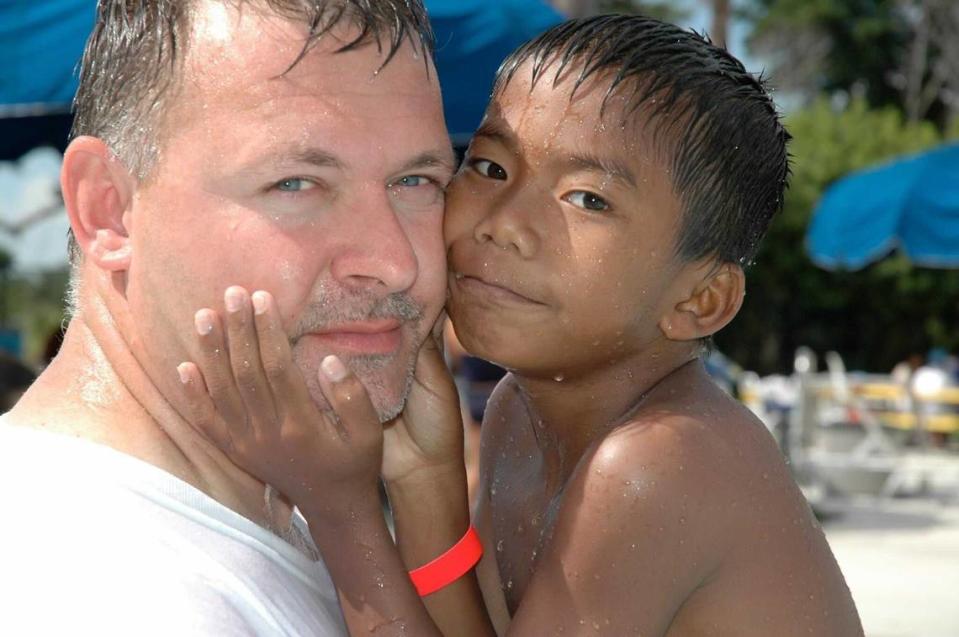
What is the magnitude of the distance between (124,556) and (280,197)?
526mm

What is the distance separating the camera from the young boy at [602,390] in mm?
1810

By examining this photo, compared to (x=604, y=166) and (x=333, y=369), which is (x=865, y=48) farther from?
(x=333, y=369)

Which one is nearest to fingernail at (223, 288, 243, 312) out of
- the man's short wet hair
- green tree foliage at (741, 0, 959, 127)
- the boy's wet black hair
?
the man's short wet hair

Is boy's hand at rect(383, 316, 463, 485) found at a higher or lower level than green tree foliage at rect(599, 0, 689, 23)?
higher

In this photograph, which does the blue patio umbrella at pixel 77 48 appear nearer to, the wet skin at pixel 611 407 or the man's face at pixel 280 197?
the wet skin at pixel 611 407

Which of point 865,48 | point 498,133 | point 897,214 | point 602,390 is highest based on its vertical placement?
point 498,133

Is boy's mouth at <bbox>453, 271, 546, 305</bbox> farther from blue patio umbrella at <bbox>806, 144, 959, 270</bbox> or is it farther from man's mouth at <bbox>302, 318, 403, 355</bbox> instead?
blue patio umbrella at <bbox>806, 144, 959, 270</bbox>

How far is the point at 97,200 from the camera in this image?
1761mm

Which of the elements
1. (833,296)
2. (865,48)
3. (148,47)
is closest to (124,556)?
(148,47)

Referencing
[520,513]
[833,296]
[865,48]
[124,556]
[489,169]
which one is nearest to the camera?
[124,556]

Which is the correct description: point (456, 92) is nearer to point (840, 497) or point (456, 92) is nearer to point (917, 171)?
point (917, 171)

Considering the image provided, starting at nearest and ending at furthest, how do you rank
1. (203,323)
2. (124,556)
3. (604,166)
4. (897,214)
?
(124,556) → (203,323) → (604,166) → (897,214)

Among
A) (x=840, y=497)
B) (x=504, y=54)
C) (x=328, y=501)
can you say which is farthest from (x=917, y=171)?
(x=328, y=501)

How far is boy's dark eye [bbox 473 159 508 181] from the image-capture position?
2117 millimetres
